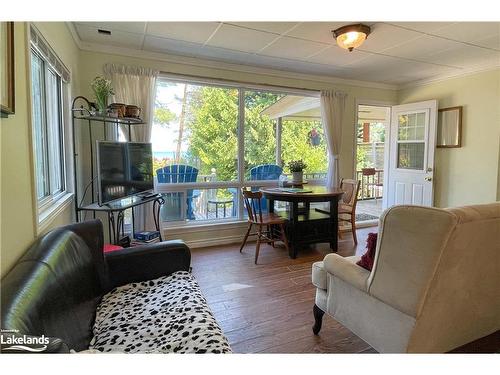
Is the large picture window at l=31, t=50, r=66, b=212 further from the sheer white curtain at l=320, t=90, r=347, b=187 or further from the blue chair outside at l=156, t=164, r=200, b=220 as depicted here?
the sheer white curtain at l=320, t=90, r=347, b=187

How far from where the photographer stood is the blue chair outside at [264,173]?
4523 millimetres

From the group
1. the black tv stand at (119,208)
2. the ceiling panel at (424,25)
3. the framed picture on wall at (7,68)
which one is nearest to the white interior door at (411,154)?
the ceiling panel at (424,25)

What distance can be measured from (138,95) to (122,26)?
0.80 metres

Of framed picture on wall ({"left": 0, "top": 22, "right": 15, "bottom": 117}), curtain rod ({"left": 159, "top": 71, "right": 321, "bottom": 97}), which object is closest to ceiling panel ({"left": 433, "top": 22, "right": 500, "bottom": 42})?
curtain rod ({"left": 159, "top": 71, "right": 321, "bottom": 97})

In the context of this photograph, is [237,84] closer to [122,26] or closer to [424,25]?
[122,26]

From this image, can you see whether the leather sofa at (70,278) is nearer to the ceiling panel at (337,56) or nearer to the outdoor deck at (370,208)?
the ceiling panel at (337,56)

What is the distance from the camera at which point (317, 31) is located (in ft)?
9.81

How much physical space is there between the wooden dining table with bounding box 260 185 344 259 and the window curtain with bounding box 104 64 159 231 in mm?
1486

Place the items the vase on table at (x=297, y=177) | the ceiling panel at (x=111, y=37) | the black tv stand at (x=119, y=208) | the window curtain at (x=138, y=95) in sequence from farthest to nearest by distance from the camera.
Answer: the vase on table at (x=297, y=177) < the window curtain at (x=138, y=95) < the ceiling panel at (x=111, y=37) < the black tv stand at (x=119, y=208)

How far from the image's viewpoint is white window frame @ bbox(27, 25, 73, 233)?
1.63 meters

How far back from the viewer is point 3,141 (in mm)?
1253

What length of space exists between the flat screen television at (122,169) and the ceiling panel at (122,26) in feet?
3.64
